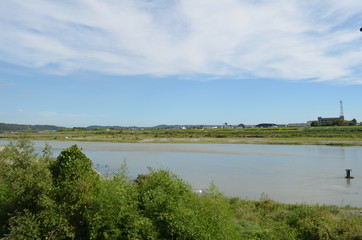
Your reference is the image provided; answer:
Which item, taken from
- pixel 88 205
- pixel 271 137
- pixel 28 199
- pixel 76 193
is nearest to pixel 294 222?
pixel 88 205

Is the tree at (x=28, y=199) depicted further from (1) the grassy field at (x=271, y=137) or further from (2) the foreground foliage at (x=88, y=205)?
(1) the grassy field at (x=271, y=137)

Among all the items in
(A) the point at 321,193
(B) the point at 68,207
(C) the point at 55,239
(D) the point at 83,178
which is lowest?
(A) the point at 321,193

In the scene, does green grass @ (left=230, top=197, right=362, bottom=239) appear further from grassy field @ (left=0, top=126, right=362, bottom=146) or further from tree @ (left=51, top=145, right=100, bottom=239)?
grassy field @ (left=0, top=126, right=362, bottom=146)

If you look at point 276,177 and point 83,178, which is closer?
point 83,178

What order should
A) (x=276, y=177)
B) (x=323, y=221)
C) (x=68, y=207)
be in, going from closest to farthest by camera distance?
(x=68, y=207) → (x=323, y=221) → (x=276, y=177)

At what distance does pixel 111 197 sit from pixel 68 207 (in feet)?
3.38

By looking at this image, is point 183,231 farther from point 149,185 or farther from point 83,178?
point 83,178

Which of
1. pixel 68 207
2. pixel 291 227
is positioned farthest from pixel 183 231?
pixel 291 227

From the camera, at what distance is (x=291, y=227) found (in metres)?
10.4

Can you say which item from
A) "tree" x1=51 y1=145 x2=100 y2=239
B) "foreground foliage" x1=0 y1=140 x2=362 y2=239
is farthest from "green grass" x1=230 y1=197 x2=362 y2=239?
"tree" x1=51 y1=145 x2=100 y2=239

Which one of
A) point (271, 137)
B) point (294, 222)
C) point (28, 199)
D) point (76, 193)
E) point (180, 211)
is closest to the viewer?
point (180, 211)

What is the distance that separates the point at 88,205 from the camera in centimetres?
711

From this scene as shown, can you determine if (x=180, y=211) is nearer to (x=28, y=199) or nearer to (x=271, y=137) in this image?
(x=28, y=199)

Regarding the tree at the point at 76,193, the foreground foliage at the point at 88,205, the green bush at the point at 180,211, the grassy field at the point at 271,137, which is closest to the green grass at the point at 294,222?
the green bush at the point at 180,211
